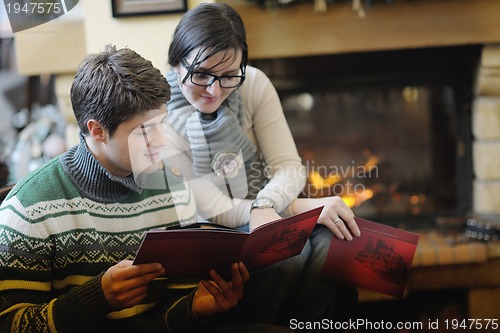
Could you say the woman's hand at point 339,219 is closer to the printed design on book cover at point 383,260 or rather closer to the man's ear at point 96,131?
the printed design on book cover at point 383,260

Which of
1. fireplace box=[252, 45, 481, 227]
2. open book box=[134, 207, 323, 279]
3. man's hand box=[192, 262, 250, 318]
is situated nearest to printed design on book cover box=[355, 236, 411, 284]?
open book box=[134, 207, 323, 279]

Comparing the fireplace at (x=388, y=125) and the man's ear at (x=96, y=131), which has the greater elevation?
the man's ear at (x=96, y=131)

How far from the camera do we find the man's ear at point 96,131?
1.09m

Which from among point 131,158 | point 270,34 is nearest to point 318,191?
point 270,34

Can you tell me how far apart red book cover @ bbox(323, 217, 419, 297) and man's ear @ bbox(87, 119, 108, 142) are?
509 mm

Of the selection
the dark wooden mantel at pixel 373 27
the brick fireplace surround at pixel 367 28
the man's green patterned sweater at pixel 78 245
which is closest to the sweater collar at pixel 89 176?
the man's green patterned sweater at pixel 78 245

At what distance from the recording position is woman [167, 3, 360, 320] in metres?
1.23

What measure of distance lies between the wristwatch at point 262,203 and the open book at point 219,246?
0.13m

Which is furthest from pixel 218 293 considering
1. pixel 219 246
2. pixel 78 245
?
pixel 78 245

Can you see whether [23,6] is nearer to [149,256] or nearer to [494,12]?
[149,256]

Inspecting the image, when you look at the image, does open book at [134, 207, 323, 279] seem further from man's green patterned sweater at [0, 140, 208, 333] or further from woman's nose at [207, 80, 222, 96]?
woman's nose at [207, 80, 222, 96]

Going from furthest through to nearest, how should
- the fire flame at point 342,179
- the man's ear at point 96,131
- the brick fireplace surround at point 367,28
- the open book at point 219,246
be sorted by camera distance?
the fire flame at point 342,179 → the brick fireplace surround at point 367,28 → the man's ear at point 96,131 → the open book at point 219,246

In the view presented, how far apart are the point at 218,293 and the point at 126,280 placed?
0.19 meters

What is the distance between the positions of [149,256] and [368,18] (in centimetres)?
119
